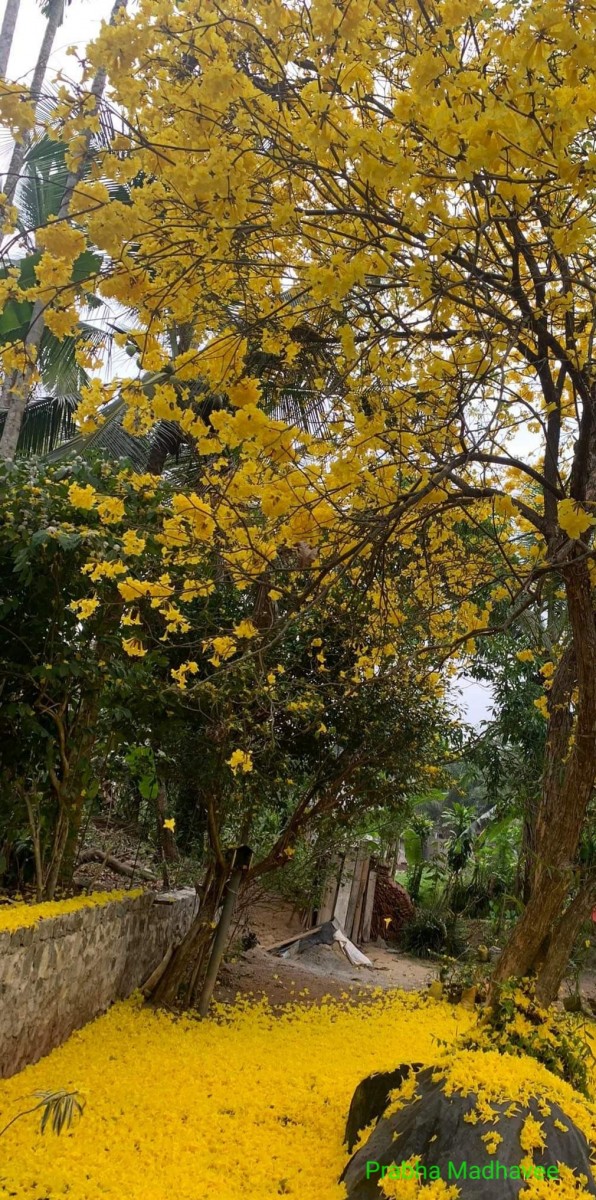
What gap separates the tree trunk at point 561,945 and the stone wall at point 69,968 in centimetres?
235

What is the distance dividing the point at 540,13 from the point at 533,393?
7.23 ft

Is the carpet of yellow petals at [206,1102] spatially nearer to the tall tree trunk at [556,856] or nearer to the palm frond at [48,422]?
the tall tree trunk at [556,856]

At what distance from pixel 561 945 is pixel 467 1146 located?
108 centimetres

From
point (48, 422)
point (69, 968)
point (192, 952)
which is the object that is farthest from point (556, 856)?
point (48, 422)

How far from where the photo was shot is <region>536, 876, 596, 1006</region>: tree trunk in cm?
333

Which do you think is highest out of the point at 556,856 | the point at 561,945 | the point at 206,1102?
the point at 556,856

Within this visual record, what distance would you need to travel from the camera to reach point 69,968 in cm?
427

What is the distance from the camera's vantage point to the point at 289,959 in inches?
326

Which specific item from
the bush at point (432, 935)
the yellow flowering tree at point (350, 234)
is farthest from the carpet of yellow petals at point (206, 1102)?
the bush at point (432, 935)

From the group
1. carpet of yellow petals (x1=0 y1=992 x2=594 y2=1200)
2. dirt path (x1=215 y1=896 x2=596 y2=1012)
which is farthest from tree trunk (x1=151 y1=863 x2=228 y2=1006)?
dirt path (x1=215 y1=896 x2=596 y2=1012)

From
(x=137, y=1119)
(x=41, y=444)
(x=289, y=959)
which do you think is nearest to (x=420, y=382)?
(x=137, y=1119)

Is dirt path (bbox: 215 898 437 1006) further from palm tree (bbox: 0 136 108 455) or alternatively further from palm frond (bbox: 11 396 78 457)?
palm frond (bbox: 11 396 78 457)

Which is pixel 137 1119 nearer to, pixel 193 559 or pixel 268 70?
pixel 193 559

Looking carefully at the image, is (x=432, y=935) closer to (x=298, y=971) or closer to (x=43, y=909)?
(x=298, y=971)
